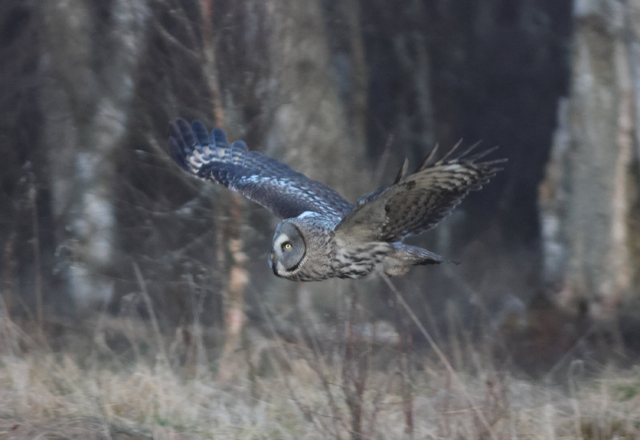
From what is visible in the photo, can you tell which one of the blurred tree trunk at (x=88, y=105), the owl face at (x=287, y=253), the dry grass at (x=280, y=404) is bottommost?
the dry grass at (x=280, y=404)

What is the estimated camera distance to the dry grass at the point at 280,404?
337cm

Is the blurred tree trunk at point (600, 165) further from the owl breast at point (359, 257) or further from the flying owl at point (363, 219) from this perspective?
the owl breast at point (359, 257)

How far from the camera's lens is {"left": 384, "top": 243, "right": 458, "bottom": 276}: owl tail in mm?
3877

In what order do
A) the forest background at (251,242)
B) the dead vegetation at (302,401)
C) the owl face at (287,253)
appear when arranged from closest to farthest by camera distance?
the dead vegetation at (302,401), the owl face at (287,253), the forest background at (251,242)

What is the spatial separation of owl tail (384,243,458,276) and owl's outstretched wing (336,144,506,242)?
0.23 feet

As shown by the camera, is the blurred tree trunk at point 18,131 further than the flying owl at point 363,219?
Yes

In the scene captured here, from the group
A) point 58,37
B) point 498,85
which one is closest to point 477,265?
point 498,85

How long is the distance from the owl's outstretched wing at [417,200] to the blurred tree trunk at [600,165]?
3.39m

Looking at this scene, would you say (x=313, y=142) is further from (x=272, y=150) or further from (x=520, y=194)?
(x=520, y=194)

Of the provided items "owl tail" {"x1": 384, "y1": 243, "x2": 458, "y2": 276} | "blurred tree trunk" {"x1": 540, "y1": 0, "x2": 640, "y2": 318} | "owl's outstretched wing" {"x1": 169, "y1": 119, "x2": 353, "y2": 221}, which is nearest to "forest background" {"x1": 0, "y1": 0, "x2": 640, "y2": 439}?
"blurred tree trunk" {"x1": 540, "y1": 0, "x2": 640, "y2": 318}

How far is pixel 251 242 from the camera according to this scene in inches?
225

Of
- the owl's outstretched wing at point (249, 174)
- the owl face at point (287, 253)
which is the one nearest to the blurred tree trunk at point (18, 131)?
the owl's outstretched wing at point (249, 174)

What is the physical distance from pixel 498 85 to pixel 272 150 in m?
8.34

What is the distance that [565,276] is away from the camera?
707 cm
